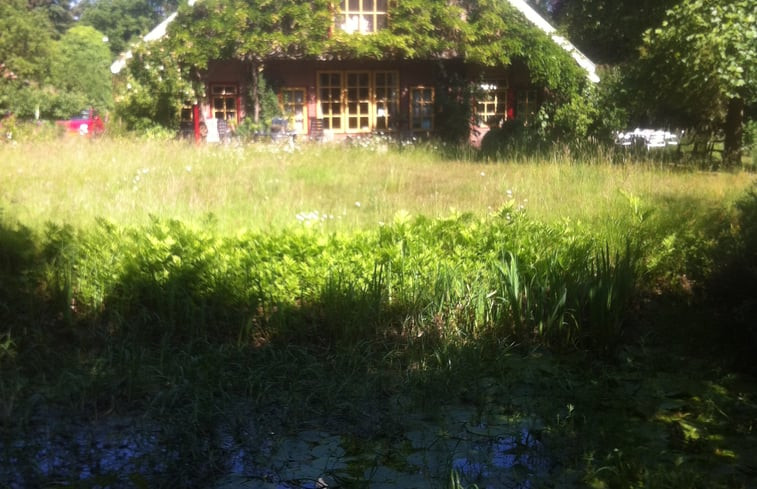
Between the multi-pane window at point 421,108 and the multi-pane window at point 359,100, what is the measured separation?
530 mm

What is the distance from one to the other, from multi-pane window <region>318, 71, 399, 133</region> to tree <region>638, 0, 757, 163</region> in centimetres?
1013

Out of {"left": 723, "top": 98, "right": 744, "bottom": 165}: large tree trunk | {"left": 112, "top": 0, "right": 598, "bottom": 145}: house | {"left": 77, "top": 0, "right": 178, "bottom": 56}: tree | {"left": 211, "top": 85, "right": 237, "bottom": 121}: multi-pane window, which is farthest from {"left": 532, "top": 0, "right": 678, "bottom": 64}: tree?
{"left": 77, "top": 0, "right": 178, "bottom": 56}: tree

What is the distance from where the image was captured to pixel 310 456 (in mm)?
4297

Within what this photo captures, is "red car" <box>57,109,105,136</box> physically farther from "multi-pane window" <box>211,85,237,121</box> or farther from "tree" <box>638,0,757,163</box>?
"tree" <box>638,0,757,163</box>

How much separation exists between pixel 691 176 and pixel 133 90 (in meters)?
14.9

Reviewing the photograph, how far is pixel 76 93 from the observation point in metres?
35.4

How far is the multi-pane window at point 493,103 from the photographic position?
931 inches

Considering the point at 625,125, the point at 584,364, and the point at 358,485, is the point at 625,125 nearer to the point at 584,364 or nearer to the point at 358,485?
the point at 584,364

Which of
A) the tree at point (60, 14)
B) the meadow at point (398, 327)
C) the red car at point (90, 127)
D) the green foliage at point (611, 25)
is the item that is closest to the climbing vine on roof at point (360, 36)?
the green foliage at point (611, 25)

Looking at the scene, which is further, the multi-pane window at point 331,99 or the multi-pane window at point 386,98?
the multi-pane window at point 386,98

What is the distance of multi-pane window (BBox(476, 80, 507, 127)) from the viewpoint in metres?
23.6

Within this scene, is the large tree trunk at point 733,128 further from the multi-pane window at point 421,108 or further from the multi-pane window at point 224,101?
the multi-pane window at point 224,101

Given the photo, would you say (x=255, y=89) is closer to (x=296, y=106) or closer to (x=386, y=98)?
(x=296, y=106)

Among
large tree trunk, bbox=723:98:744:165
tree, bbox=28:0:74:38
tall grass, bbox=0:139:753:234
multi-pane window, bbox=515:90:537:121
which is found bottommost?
tall grass, bbox=0:139:753:234
